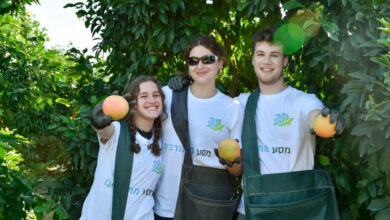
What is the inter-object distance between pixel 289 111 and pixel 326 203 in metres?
0.54

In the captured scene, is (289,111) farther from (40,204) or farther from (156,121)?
(40,204)

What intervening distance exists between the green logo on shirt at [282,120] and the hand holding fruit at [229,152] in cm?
27

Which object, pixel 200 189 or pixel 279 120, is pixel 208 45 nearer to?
pixel 279 120

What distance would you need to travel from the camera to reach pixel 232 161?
2420 mm

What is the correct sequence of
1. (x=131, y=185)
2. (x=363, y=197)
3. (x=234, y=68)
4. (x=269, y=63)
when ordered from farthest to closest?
1. (x=234, y=68)
2. (x=131, y=185)
3. (x=269, y=63)
4. (x=363, y=197)

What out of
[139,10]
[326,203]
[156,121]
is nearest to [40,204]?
[156,121]

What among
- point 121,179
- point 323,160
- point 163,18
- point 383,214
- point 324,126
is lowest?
point 383,214

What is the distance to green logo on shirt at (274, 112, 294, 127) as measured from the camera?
7.80 feet

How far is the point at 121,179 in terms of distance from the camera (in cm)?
254

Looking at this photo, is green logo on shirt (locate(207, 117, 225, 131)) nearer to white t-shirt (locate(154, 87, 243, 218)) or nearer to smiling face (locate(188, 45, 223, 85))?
white t-shirt (locate(154, 87, 243, 218))

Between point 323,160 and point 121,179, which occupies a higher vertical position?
point 323,160

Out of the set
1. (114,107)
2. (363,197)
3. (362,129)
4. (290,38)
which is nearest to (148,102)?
(114,107)

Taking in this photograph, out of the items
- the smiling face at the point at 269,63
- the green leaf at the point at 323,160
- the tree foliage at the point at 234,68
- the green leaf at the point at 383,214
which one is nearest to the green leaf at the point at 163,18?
the tree foliage at the point at 234,68

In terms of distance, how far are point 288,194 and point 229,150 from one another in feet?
1.31
